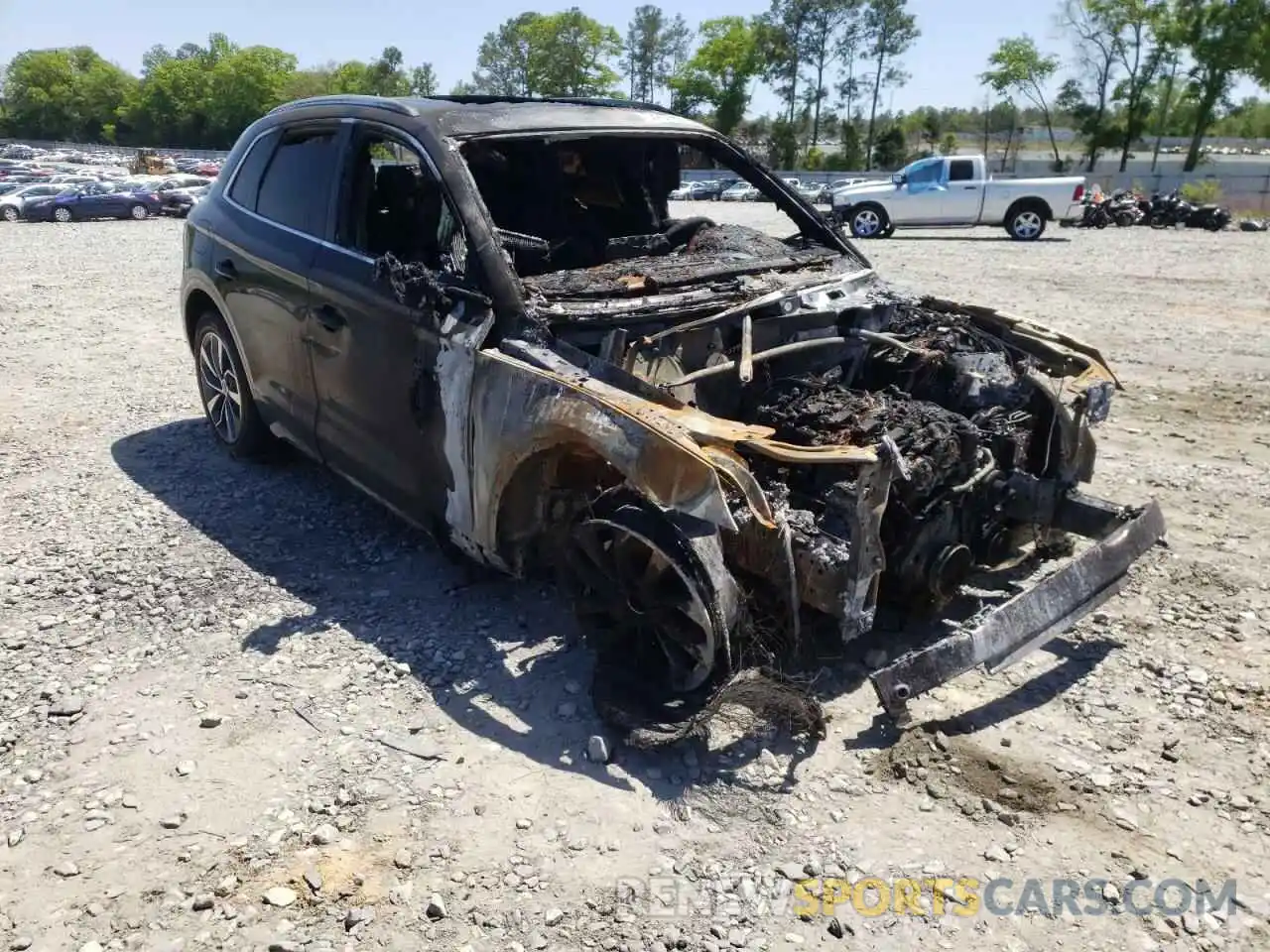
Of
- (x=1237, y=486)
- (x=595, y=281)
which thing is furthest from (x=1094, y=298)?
(x=595, y=281)

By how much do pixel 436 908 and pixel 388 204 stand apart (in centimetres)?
313

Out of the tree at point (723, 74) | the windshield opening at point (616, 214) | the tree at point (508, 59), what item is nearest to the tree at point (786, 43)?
the tree at point (723, 74)

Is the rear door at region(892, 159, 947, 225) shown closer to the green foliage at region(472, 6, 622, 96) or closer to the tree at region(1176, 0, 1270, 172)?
the tree at region(1176, 0, 1270, 172)

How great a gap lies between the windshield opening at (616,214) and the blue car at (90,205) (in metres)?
28.0

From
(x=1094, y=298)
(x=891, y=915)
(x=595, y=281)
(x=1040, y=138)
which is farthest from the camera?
(x=1040, y=138)

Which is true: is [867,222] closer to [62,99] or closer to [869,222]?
[869,222]

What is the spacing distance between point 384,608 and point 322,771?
1.09 meters

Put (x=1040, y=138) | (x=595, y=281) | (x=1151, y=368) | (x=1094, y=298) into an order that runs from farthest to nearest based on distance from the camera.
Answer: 1. (x=1040, y=138)
2. (x=1094, y=298)
3. (x=1151, y=368)
4. (x=595, y=281)

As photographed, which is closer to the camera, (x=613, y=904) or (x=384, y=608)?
(x=613, y=904)

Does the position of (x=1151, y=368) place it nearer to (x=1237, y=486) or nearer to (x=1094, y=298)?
(x=1237, y=486)

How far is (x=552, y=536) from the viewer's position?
3.71 metres

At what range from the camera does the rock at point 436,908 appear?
2609 mm

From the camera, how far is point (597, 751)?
128 inches

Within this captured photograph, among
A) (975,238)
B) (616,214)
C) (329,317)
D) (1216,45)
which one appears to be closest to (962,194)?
(975,238)
